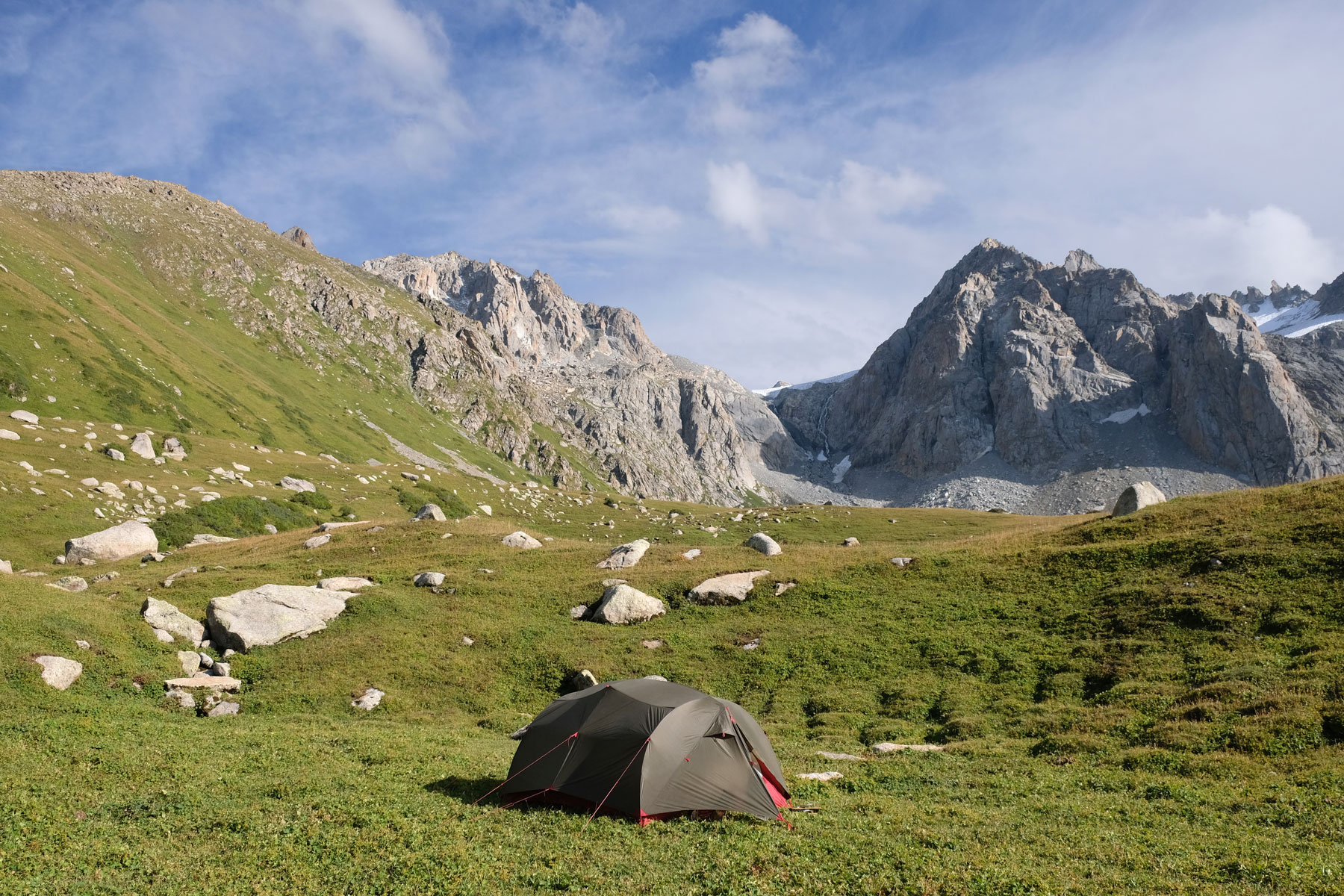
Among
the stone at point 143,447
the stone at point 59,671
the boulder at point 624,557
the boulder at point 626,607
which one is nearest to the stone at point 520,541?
the boulder at point 624,557

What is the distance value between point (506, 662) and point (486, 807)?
48.4 feet

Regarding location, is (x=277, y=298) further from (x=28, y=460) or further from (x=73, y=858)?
(x=73, y=858)

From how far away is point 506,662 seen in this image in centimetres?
3052

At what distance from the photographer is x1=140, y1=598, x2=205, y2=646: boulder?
1119 inches

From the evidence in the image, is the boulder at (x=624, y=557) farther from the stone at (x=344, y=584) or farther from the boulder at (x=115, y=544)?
the boulder at (x=115, y=544)

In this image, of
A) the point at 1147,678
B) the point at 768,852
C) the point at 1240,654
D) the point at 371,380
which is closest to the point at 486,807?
the point at 768,852

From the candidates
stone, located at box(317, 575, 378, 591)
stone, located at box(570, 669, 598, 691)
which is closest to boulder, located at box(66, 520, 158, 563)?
stone, located at box(317, 575, 378, 591)

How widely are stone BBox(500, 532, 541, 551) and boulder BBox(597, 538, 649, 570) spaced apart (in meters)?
6.86

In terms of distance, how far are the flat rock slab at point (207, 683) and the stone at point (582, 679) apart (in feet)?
45.3

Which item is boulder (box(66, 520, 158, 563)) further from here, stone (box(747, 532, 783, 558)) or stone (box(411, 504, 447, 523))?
stone (box(747, 532, 783, 558))

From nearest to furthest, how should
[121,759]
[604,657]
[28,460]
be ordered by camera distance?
[121,759] < [604,657] < [28,460]

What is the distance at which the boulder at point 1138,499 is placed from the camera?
44.2 m

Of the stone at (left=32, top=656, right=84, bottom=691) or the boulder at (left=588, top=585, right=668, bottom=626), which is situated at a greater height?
the stone at (left=32, top=656, right=84, bottom=691)

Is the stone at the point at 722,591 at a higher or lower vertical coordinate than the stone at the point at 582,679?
higher
